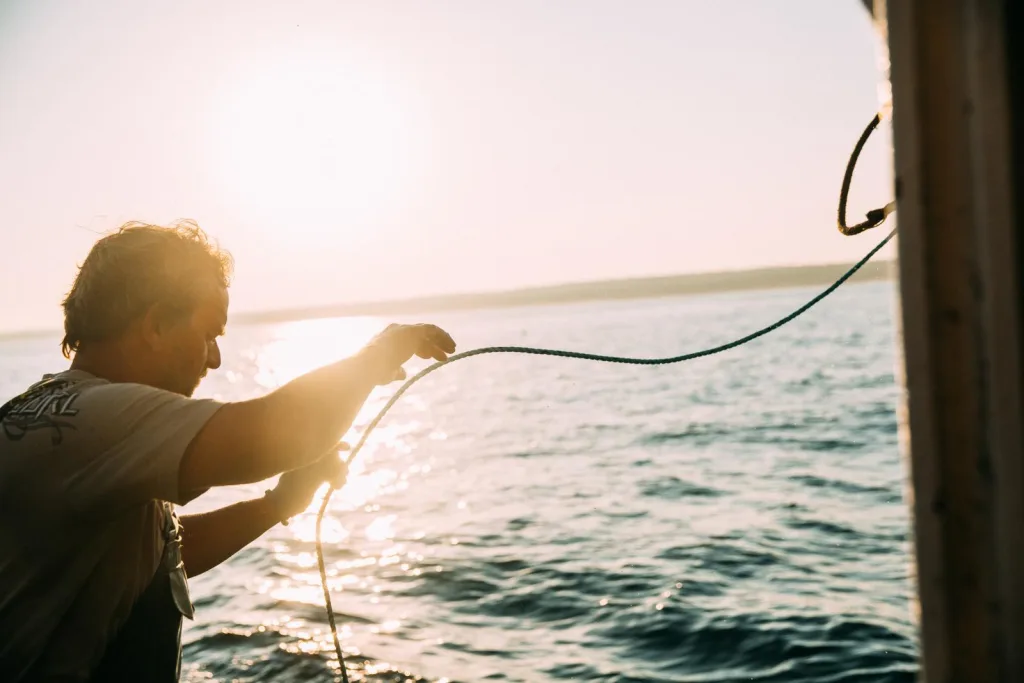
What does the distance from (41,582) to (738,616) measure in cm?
668

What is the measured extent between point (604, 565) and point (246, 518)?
691 centimetres

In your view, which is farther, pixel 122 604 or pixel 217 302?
pixel 217 302

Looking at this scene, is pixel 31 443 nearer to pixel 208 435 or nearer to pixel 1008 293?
pixel 208 435

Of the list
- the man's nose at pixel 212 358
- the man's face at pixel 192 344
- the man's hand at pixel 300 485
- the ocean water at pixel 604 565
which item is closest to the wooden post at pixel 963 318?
the man's face at pixel 192 344

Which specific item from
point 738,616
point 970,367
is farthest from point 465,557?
point 970,367

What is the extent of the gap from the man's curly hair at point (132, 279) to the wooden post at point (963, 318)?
6.91 ft

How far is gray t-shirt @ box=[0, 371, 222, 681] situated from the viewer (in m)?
2.30

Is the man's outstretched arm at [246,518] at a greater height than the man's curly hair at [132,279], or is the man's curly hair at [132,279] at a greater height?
the man's curly hair at [132,279]

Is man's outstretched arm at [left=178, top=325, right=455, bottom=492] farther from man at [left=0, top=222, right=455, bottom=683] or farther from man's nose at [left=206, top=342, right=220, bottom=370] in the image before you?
man's nose at [left=206, top=342, right=220, bottom=370]

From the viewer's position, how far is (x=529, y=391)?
36.4m

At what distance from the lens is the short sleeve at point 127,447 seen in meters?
2.27

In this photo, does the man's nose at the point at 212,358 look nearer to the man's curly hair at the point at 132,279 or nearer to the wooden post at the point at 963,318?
the man's curly hair at the point at 132,279

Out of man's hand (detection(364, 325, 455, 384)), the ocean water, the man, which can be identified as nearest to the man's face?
the man

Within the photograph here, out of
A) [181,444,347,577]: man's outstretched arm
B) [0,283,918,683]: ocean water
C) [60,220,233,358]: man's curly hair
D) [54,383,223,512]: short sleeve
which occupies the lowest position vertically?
[0,283,918,683]: ocean water
